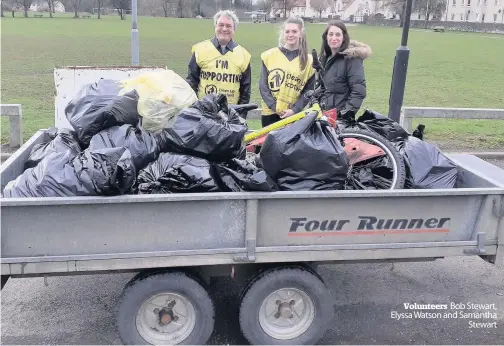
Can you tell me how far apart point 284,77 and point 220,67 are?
2.02 feet

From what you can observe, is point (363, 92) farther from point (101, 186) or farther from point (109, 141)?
point (101, 186)

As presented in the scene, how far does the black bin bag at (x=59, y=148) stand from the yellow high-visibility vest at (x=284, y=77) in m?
1.97

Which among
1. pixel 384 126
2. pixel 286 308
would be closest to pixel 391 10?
pixel 384 126

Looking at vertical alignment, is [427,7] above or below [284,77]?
above

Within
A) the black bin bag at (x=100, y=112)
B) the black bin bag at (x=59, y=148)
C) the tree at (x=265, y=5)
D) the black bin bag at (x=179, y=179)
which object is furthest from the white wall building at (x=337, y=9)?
the black bin bag at (x=179, y=179)

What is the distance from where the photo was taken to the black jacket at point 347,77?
16.1 feet

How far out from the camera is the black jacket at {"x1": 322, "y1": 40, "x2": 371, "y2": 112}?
490 centimetres

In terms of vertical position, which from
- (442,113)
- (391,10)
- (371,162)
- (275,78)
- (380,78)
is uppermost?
(391,10)

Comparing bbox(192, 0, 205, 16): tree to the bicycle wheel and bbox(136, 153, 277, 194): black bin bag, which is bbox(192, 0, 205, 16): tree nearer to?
the bicycle wheel

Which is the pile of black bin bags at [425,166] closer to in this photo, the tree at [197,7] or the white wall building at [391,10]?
the white wall building at [391,10]

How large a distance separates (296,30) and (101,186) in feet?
8.73

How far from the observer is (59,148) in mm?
3559

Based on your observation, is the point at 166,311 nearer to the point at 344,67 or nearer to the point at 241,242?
the point at 241,242

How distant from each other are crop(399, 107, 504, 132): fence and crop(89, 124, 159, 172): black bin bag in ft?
16.7
